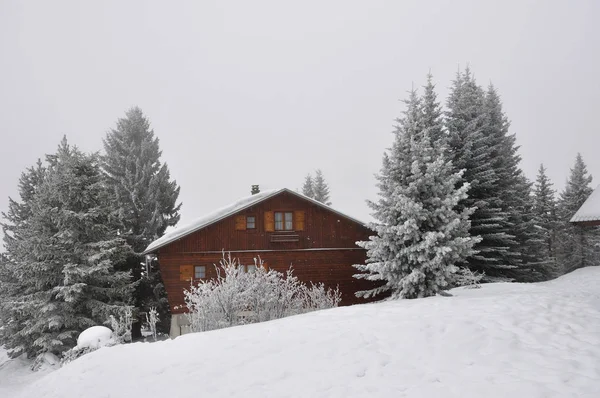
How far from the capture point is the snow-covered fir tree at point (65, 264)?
1917 centimetres

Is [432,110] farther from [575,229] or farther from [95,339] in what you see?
[575,229]

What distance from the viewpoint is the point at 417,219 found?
15.3 metres

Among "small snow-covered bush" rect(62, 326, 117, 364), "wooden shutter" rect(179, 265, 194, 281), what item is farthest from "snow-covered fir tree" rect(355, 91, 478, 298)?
"wooden shutter" rect(179, 265, 194, 281)

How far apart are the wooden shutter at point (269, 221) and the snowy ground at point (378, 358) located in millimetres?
13357

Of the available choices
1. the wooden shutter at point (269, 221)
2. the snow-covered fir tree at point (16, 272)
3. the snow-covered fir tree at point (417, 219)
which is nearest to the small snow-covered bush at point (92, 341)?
the snow-covered fir tree at point (417, 219)

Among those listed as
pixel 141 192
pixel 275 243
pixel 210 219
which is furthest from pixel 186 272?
pixel 141 192

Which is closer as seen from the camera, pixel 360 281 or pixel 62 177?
pixel 62 177

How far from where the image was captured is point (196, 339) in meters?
9.09

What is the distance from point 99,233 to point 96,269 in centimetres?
246

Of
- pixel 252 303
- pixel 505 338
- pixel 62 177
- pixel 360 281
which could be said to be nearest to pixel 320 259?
pixel 360 281

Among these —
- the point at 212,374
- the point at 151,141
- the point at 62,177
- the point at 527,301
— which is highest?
the point at 151,141

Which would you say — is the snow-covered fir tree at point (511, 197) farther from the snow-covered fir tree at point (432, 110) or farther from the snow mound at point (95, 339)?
the snow mound at point (95, 339)

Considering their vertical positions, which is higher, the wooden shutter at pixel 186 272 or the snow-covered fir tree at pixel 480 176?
the snow-covered fir tree at pixel 480 176

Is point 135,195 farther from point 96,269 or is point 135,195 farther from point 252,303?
point 252,303
